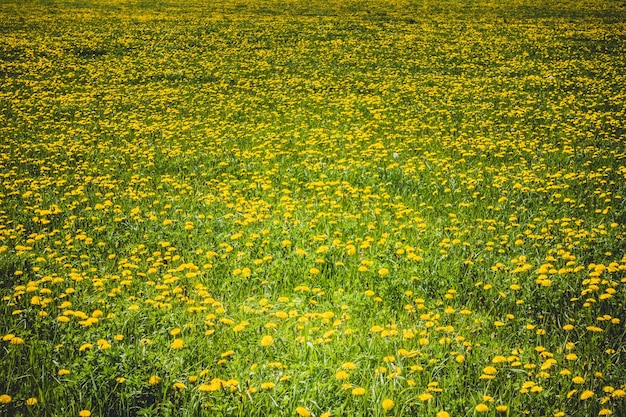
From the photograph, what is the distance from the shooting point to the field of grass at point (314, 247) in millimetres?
2689

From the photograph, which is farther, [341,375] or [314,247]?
[314,247]

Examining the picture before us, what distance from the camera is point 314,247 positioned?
4328mm

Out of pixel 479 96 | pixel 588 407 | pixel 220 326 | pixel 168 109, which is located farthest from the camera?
pixel 479 96

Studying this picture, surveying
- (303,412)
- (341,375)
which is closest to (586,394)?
(341,375)

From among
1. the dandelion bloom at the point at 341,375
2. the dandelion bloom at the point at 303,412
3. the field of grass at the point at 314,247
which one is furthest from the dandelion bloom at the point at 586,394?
the dandelion bloom at the point at 303,412

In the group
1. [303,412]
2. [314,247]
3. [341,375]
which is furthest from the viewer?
[314,247]

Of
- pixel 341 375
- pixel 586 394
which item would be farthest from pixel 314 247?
pixel 586 394

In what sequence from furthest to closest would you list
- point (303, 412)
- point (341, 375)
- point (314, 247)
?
point (314, 247)
point (341, 375)
point (303, 412)

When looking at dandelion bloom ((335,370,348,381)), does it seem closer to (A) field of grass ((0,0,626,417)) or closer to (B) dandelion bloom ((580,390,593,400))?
(A) field of grass ((0,0,626,417))

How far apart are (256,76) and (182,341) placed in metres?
10.8

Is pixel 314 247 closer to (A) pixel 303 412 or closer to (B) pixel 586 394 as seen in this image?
(A) pixel 303 412

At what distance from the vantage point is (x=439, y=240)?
14.6ft

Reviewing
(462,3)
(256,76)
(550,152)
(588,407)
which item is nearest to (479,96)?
(550,152)

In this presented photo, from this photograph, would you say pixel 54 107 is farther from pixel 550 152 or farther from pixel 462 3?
pixel 462 3
